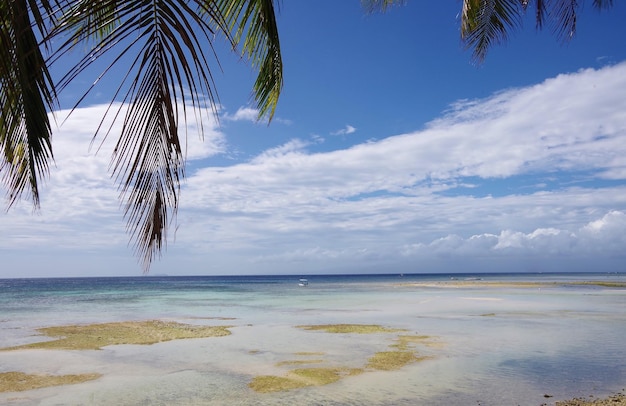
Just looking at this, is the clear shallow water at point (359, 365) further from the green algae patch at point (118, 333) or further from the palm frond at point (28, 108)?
the palm frond at point (28, 108)

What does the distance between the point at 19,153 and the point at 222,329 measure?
15616 millimetres

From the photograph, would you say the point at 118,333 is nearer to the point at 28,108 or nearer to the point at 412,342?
the point at 412,342

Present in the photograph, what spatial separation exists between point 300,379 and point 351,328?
8013 millimetres

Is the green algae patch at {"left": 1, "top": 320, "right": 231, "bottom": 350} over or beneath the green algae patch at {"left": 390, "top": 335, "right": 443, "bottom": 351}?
beneath

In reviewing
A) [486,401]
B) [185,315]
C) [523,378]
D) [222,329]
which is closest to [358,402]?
[486,401]

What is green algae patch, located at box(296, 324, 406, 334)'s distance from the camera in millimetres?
17109

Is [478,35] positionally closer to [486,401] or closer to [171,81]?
[486,401]

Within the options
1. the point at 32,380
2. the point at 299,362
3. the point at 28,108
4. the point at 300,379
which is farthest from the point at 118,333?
the point at 28,108

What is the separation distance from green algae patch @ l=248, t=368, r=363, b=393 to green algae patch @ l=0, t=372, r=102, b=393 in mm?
3643

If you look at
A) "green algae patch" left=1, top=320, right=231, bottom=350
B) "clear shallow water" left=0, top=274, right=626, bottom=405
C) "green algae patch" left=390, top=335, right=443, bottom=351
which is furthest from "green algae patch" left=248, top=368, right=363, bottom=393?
"green algae patch" left=1, top=320, right=231, bottom=350

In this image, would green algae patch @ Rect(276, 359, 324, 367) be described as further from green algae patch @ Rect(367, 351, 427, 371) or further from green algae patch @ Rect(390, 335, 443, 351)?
green algae patch @ Rect(390, 335, 443, 351)

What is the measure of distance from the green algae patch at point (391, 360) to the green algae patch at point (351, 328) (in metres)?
4.19

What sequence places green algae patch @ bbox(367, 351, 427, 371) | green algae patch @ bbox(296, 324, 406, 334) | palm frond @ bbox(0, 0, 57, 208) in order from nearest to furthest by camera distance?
palm frond @ bbox(0, 0, 57, 208) → green algae patch @ bbox(367, 351, 427, 371) → green algae patch @ bbox(296, 324, 406, 334)

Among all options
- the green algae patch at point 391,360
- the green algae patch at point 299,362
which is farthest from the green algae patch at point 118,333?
the green algae patch at point 391,360
